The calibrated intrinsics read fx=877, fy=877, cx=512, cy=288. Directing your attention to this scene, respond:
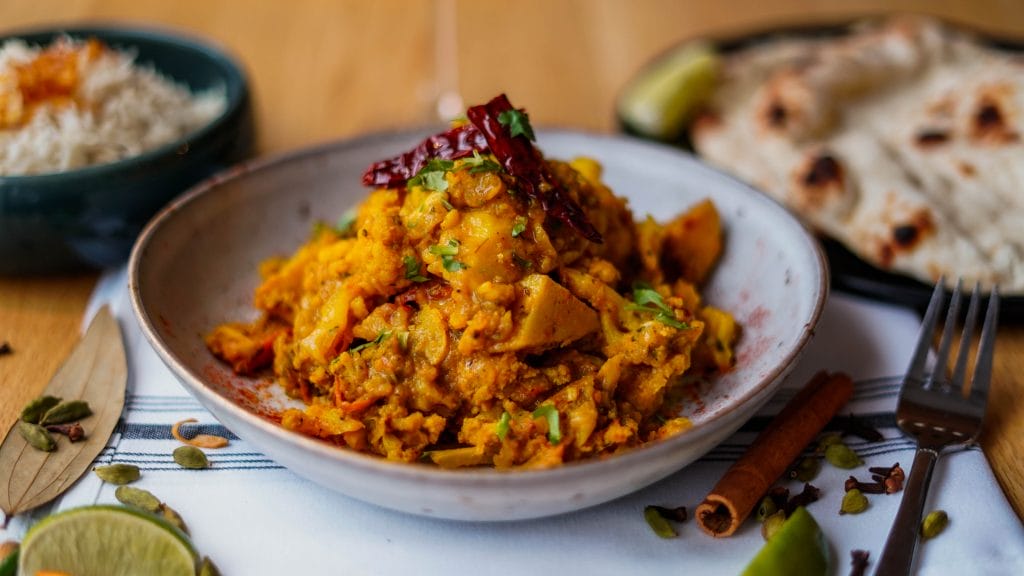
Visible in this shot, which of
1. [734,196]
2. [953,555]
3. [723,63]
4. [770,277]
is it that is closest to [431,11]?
[723,63]

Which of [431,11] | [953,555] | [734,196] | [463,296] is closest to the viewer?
[953,555]

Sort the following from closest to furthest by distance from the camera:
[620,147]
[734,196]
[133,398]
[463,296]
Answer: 1. [463,296]
2. [133,398]
3. [734,196]
4. [620,147]

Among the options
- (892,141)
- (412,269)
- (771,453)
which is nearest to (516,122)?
(412,269)

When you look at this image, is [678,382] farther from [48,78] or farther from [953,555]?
[48,78]

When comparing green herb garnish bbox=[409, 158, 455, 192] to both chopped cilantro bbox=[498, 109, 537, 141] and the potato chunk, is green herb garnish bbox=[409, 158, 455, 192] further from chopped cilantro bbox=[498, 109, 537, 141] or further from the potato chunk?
the potato chunk

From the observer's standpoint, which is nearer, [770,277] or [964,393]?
[964,393]

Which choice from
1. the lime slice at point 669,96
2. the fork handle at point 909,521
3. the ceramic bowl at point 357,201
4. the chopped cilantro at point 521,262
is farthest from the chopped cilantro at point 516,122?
the lime slice at point 669,96

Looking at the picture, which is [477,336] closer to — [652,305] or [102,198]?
[652,305]
